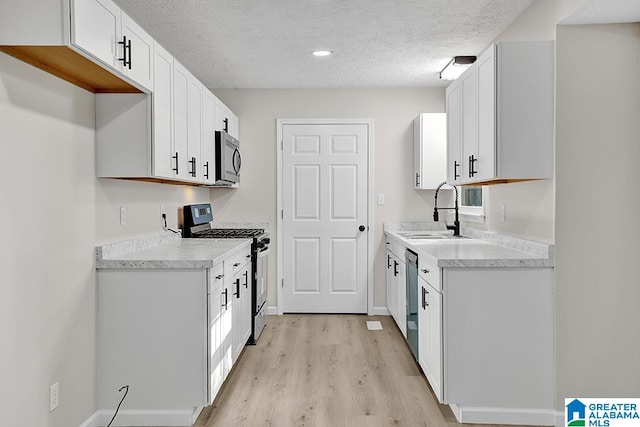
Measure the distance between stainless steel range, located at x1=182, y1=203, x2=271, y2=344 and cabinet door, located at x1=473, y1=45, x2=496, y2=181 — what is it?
198 centimetres

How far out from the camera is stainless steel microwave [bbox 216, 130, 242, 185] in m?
4.16

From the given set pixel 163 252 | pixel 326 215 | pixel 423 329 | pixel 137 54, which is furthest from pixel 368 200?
pixel 137 54

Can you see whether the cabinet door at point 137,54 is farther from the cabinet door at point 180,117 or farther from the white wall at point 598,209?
the white wall at point 598,209

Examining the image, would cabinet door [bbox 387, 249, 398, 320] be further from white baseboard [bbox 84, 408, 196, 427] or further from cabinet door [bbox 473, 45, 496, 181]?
white baseboard [bbox 84, 408, 196, 427]

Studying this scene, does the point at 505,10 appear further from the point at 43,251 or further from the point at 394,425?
the point at 43,251

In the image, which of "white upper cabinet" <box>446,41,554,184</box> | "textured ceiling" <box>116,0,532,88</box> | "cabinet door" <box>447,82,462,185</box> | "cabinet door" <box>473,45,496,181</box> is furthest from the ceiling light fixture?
"white upper cabinet" <box>446,41,554,184</box>

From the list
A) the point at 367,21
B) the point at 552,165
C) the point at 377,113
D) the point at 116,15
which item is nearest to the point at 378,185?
the point at 377,113

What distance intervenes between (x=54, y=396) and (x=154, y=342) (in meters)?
0.52

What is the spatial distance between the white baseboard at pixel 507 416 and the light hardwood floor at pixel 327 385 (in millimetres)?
99

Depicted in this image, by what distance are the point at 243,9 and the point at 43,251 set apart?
6.01 feet

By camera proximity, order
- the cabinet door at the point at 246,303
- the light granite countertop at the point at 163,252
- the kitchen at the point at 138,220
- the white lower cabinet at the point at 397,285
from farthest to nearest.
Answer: the white lower cabinet at the point at 397,285, the cabinet door at the point at 246,303, the light granite countertop at the point at 163,252, the kitchen at the point at 138,220

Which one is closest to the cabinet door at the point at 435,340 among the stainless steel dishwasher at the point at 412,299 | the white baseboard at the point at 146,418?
the stainless steel dishwasher at the point at 412,299

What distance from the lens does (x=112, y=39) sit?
221 centimetres

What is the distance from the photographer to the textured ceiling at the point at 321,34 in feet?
9.80
